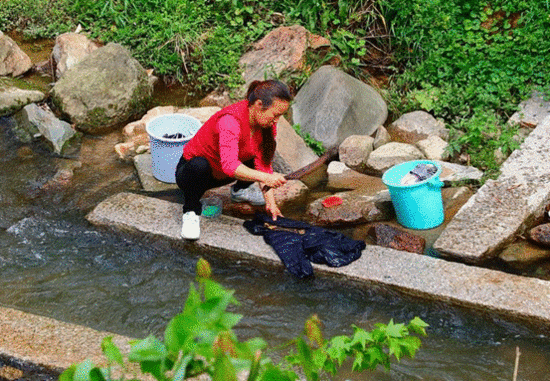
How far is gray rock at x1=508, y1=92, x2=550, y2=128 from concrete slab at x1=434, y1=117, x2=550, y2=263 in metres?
0.43

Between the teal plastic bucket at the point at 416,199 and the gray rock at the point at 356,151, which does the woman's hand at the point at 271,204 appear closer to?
the teal plastic bucket at the point at 416,199

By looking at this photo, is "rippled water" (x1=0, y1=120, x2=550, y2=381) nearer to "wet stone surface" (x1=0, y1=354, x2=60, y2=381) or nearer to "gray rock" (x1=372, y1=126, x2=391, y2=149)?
"wet stone surface" (x1=0, y1=354, x2=60, y2=381)

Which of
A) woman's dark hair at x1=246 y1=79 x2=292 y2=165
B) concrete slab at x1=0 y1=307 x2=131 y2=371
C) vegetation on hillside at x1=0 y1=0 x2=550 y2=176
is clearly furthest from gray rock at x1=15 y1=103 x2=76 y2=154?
concrete slab at x1=0 y1=307 x2=131 y2=371

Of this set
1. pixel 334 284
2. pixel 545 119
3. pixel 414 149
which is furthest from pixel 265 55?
pixel 334 284

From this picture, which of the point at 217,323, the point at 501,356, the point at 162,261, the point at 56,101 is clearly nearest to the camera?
the point at 217,323

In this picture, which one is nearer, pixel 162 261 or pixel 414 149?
pixel 162 261

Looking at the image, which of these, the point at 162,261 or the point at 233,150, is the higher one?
the point at 233,150

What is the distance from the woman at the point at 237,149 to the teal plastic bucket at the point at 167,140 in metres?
0.69

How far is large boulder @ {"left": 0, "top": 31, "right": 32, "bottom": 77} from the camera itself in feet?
26.0

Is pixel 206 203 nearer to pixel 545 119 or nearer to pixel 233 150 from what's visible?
pixel 233 150

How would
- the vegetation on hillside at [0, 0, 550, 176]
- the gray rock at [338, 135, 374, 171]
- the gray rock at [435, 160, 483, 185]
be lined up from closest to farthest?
1. the gray rock at [435, 160, 483, 185]
2. the gray rock at [338, 135, 374, 171]
3. the vegetation on hillside at [0, 0, 550, 176]

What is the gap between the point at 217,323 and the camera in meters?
1.18

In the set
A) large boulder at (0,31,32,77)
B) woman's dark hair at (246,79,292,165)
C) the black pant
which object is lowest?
large boulder at (0,31,32,77)

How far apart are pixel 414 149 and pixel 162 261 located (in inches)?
97.3
